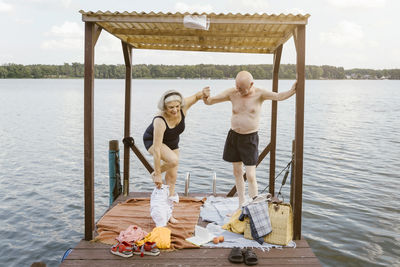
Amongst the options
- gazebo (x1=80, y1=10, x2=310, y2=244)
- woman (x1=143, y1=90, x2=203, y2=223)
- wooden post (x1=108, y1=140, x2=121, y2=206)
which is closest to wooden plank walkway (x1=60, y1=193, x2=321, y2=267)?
gazebo (x1=80, y1=10, x2=310, y2=244)

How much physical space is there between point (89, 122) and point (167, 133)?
109 cm

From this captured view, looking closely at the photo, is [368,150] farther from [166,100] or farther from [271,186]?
[166,100]

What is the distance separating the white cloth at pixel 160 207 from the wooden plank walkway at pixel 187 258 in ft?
1.97

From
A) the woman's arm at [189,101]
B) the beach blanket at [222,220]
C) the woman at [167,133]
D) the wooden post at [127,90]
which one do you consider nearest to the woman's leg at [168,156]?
the woman at [167,133]

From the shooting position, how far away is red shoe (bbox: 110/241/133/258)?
4464 millimetres

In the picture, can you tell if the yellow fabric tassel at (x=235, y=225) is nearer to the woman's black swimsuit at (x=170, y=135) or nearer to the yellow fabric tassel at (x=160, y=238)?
the yellow fabric tassel at (x=160, y=238)

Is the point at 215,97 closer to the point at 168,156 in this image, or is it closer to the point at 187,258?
the point at 168,156

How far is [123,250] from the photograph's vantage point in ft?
14.7

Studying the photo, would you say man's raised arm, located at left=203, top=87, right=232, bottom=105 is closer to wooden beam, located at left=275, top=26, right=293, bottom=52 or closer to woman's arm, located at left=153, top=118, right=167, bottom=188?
woman's arm, located at left=153, top=118, right=167, bottom=188

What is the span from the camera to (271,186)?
7.36 m

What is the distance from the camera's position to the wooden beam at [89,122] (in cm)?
480

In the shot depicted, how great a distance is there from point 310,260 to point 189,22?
10.3ft

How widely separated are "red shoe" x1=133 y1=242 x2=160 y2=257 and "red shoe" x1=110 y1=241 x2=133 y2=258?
0.09 metres

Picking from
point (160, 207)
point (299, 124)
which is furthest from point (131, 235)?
point (299, 124)
